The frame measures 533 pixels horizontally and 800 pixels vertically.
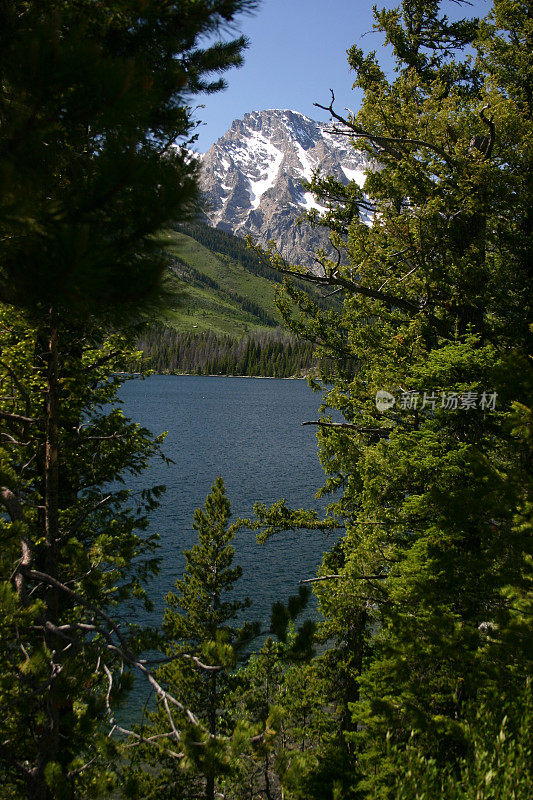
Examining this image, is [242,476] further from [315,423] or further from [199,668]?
[199,668]

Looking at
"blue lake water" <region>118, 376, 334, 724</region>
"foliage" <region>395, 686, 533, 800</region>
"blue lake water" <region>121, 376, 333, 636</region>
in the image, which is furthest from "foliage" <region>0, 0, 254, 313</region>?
"blue lake water" <region>121, 376, 333, 636</region>

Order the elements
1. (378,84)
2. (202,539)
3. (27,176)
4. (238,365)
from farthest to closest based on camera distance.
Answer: (238,365) → (202,539) → (378,84) → (27,176)

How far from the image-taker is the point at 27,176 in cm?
285

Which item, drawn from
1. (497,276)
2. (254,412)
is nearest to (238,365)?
(254,412)

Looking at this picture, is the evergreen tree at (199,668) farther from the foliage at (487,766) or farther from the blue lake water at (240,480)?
the foliage at (487,766)

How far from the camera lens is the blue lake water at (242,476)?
24.7 m

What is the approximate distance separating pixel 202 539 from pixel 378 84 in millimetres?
11819

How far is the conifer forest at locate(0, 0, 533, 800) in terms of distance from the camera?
3.08 meters

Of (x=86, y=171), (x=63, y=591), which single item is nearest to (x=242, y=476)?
(x=63, y=591)

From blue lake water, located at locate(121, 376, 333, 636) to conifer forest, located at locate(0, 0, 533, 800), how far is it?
28.1 feet

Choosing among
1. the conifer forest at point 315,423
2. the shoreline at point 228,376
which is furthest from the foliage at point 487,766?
the shoreline at point 228,376

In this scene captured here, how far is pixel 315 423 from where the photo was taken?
381 inches

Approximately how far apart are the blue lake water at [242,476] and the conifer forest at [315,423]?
8.56 metres

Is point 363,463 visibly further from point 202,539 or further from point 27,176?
point 27,176
